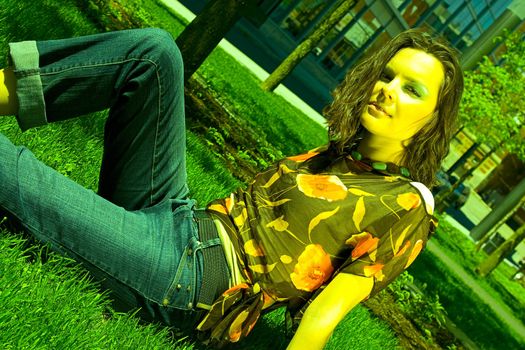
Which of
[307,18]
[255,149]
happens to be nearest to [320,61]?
[307,18]

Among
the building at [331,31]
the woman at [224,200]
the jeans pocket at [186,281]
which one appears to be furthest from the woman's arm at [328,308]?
the building at [331,31]

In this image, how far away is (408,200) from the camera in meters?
2.34

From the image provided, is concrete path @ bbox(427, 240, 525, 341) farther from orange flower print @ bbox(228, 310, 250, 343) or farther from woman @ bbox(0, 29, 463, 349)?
orange flower print @ bbox(228, 310, 250, 343)

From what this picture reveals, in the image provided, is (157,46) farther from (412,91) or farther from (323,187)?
(412,91)

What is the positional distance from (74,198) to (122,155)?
37 cm

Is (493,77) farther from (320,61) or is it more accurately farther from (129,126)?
(129,126)

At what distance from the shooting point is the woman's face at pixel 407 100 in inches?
98.5

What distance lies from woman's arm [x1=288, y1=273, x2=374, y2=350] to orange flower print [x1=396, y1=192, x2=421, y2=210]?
0.31 meters

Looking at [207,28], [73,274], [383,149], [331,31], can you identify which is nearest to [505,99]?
[331,31]

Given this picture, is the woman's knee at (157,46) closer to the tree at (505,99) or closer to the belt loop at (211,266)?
the belt loop at (211,266)

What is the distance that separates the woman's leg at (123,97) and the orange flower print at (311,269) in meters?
0.58

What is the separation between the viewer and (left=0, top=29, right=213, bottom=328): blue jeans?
2.10 metres

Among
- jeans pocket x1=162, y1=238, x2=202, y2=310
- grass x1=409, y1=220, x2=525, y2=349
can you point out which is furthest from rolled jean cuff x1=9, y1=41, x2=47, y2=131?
grass x1=409, y1=220, x2=525, y2=349

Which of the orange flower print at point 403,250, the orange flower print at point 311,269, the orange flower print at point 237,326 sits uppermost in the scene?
the orange flower print at point 403,250
